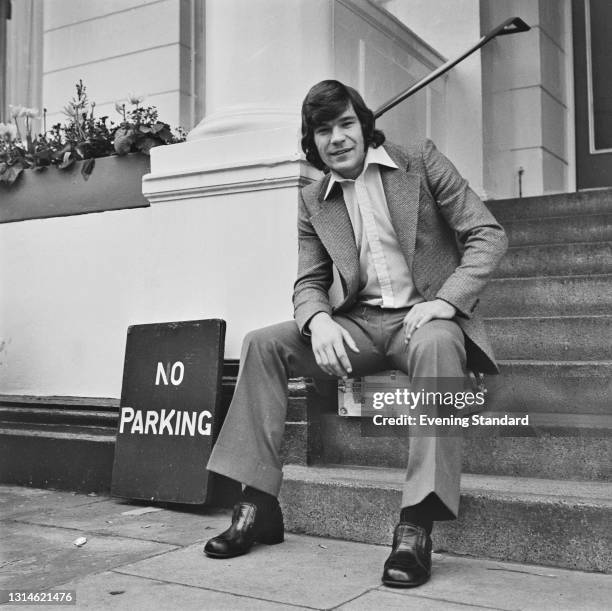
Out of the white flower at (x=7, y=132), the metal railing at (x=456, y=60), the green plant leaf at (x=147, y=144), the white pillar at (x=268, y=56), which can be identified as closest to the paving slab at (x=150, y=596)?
the white pillar at (x=268, y=56)

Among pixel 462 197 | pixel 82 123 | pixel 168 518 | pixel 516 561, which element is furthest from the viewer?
pixel 82 123

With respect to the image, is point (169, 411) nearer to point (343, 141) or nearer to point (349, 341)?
point (349, 341)

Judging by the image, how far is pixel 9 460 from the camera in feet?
14.0

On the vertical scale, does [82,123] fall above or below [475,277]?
above

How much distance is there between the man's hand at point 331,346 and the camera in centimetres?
269

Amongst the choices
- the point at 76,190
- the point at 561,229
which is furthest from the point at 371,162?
the point at 76,190

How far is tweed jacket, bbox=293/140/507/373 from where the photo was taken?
2676mm

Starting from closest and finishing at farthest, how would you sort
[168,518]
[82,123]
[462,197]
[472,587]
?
[472,587] < [462,197] < [168,518] < [82,123]

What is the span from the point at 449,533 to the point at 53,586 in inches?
49.0

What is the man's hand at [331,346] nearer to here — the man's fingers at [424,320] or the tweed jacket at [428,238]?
the tweed jacket at [428,238]

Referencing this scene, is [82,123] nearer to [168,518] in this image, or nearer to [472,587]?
[168,518]

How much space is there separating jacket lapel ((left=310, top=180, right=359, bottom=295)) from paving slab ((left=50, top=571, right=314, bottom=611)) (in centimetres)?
112

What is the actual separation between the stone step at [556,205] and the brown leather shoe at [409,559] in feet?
9.25

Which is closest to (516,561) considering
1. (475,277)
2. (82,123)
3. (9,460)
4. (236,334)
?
(475,277)
